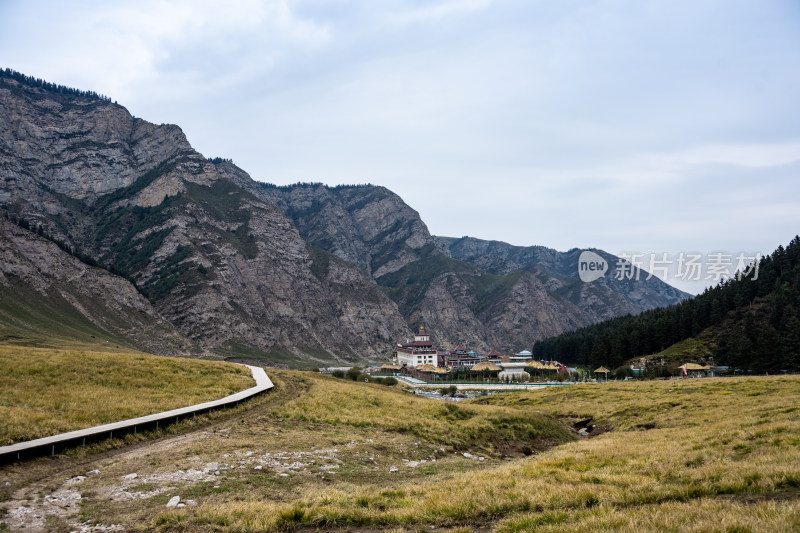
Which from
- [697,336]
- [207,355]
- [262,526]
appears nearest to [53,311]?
[207,355]

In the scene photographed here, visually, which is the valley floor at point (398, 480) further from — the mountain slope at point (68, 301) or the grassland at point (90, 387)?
the mountain slope at point (68, 301)

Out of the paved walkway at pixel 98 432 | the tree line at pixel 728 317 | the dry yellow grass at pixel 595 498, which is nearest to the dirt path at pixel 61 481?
the paved walkway at pixel 98 432

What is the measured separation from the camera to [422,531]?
11406mm

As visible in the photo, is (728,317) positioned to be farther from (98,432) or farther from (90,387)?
(98,432)

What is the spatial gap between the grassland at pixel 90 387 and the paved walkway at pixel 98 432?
1277 mm

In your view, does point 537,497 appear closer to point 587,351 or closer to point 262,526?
point 262,526

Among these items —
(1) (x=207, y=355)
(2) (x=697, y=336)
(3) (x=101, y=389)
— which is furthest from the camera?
(1) (x=207, y=355)

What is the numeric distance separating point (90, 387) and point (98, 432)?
13.7 metres

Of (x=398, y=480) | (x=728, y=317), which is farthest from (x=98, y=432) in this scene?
(x=728, y=317)

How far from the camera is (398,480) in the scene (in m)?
19.2

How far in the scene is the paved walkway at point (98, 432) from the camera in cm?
1867

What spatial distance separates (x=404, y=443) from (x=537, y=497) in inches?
658

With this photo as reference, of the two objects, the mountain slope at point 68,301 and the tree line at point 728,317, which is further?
the mountain slope at point 68,301

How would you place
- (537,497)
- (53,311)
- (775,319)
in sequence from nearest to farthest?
1. (537,497)
2. (775,319)
3. (53,311)
